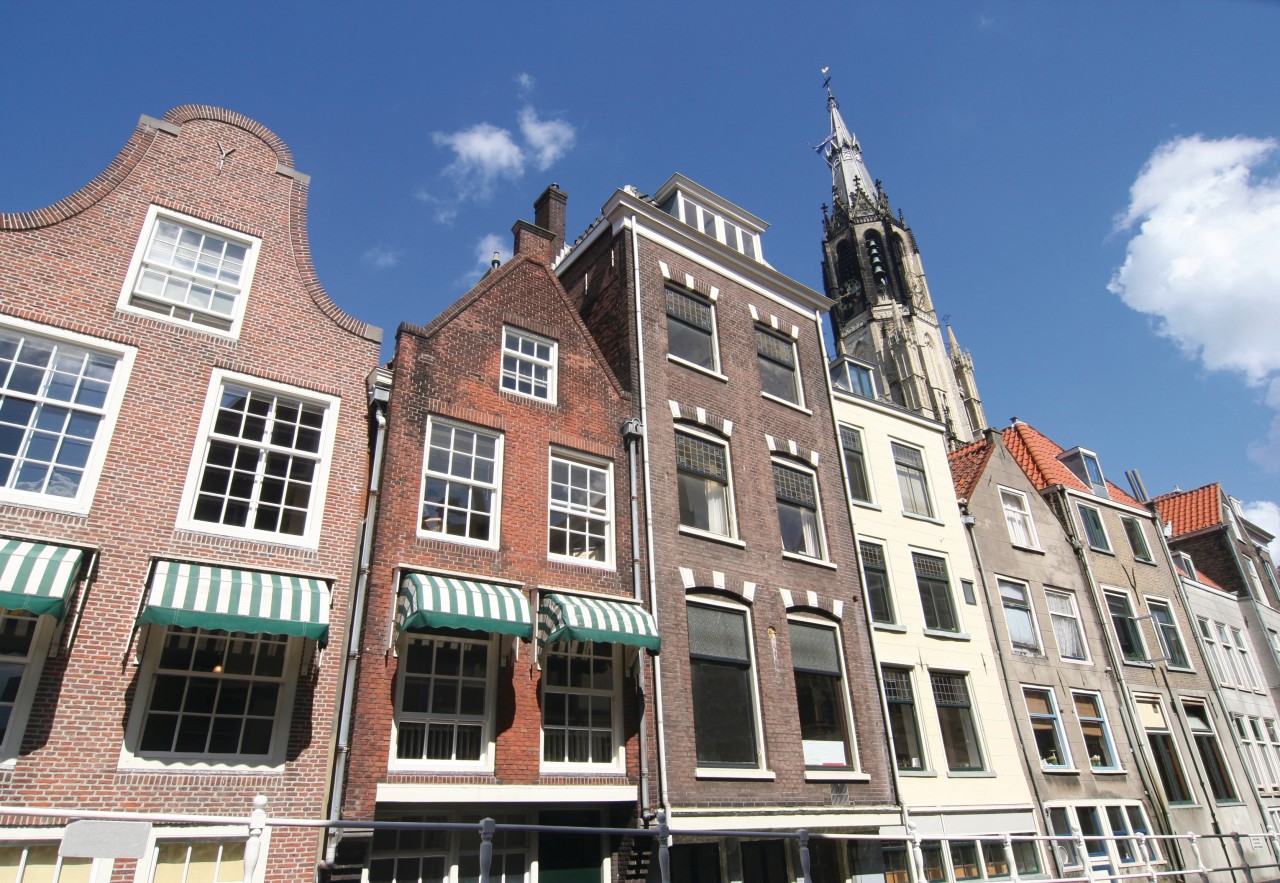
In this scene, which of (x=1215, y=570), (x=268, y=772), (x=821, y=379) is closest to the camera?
(x=268, y=772)

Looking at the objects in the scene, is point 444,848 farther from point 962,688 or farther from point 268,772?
point 962,688

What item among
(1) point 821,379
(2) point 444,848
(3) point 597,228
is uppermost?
(3) point 597,228

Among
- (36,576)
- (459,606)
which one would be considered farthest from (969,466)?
(36,576)

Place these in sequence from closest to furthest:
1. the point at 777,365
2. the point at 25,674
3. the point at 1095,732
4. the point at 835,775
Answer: the point at 25,674 < the point at 835,775 < the point at 777,365 < the point at 1095,732

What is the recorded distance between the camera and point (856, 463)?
865 inches

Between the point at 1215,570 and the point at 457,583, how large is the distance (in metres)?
34.9

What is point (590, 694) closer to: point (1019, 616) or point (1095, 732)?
point (1019, 616)

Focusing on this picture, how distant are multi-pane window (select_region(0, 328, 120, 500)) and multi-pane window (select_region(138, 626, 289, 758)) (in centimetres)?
269

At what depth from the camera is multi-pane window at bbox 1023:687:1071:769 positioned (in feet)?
68.6

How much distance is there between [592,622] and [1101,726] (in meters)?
17.2

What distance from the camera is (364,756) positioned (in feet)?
37.1

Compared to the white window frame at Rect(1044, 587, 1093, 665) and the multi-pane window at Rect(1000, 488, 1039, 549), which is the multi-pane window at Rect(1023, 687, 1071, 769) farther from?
the multi-pane window at Rect(1000, 488, 1039, 549)

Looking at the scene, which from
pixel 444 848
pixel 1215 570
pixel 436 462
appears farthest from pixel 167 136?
pixel 1215 570

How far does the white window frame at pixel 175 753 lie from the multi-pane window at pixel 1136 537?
27451 millimetres
